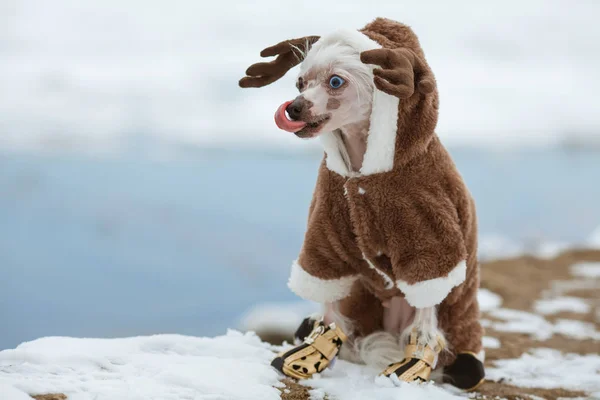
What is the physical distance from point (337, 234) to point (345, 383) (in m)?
0.45

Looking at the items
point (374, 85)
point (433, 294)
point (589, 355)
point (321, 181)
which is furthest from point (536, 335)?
point (374, 85)

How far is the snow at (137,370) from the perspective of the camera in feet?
4.86

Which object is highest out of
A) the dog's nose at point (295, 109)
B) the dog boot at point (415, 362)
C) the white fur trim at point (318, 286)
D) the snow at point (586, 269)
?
the snow at point (586, 269)

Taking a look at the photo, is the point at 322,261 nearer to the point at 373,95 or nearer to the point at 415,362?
the point at 415,362

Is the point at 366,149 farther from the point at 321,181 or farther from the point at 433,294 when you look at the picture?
the point at 433,294

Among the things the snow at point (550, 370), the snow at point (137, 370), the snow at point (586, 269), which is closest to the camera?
the snow at point (137, 370)

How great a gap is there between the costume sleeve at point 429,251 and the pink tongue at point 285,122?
0.41 m

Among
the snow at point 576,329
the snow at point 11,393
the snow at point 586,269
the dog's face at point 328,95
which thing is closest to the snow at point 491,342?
the snow at point 576,329

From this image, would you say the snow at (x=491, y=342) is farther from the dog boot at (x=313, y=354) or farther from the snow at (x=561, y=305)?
the dog boot at (x=313, y=354)

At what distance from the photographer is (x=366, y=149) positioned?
1.78 m

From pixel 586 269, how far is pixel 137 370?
3585 millimetres

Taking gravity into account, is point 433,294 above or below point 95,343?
above

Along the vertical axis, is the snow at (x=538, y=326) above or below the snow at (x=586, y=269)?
below

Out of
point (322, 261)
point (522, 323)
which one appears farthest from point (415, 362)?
point (522, 323)
